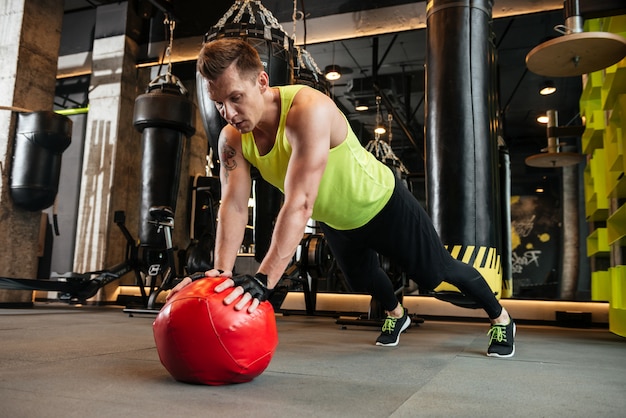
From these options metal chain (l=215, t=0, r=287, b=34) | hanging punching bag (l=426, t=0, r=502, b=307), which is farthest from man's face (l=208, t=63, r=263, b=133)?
metal chain (l=215, t=0, r=287, b=34)

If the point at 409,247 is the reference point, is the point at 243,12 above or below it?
above

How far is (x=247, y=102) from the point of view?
1562 millimetres

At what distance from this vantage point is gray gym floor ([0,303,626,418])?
1.13 meters

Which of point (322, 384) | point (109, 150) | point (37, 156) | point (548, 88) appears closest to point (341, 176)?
point (322, 384)

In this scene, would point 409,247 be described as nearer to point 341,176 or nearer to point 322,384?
point 341,176

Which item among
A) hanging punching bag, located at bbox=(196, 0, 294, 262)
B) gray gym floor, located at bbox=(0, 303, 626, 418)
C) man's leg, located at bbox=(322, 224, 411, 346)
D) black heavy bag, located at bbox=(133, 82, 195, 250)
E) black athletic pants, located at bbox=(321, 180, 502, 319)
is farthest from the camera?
black heavy bag, located at bbox=(133, 82, 195, 250)

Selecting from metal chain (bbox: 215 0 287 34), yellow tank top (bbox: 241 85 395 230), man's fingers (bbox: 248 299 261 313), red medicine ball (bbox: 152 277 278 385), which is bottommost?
red medicine ball (bbox: 152 277 278 385)

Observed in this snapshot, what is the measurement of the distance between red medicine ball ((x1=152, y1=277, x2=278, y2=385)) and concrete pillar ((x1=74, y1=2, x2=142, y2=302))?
5667 mm

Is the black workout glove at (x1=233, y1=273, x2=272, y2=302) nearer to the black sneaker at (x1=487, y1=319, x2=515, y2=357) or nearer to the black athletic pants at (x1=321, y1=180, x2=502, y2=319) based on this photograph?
the black athletic pants at (x1=321, y1=180, x2=502, y2=319)

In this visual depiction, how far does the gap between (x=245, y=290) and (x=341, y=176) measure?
61 cm

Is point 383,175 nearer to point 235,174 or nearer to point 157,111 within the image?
point 235,174

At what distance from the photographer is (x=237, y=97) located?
5.06ft

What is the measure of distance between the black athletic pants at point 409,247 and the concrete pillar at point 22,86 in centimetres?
443

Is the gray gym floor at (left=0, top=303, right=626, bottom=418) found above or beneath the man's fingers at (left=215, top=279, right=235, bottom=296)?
beneath
